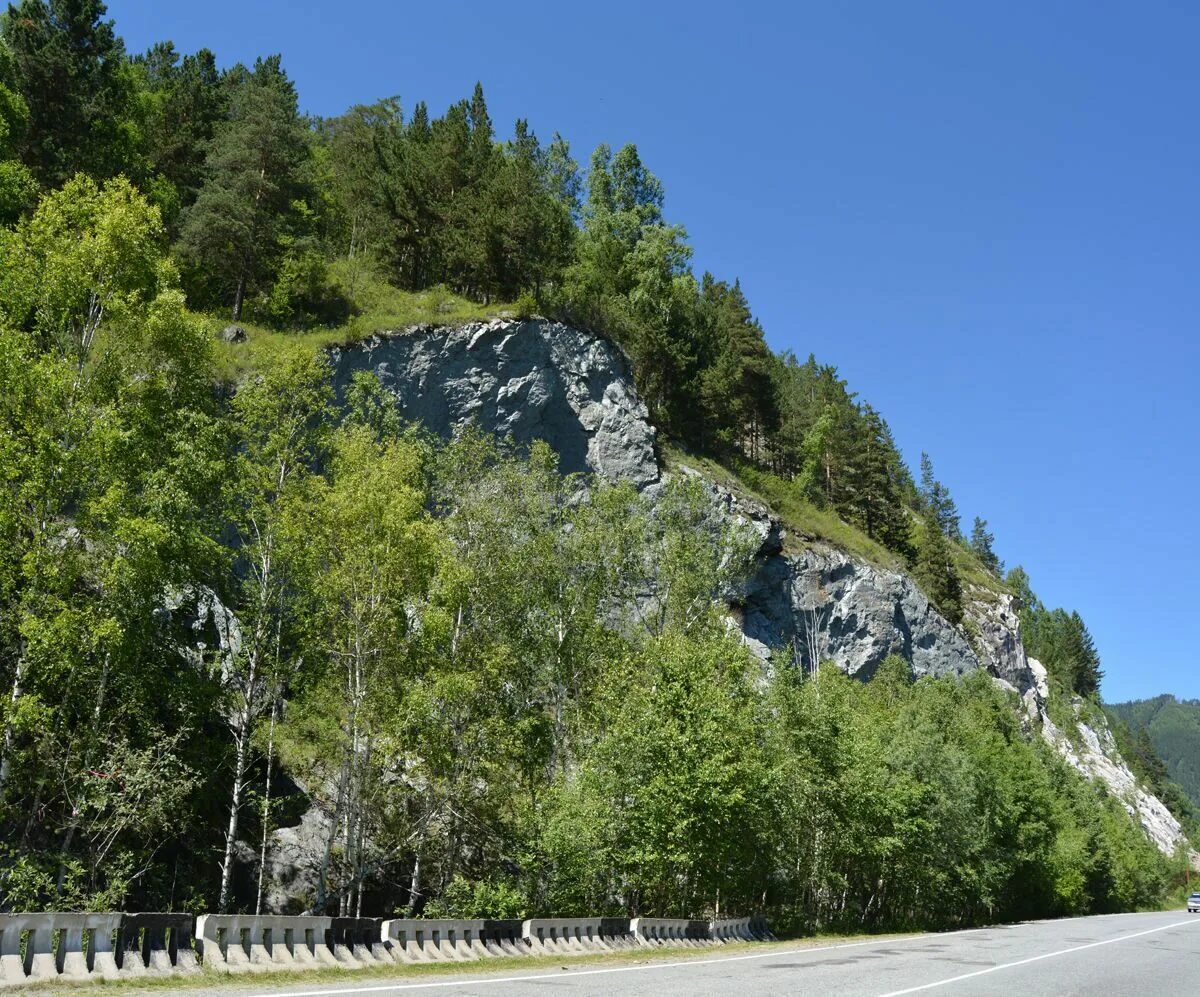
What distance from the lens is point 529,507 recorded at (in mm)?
30531

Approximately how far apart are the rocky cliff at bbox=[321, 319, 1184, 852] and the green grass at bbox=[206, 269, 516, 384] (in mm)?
930

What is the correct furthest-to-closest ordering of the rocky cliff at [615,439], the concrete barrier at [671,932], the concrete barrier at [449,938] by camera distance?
the rocky cliff at [615,439] → the concrete barrier at [671,932] → the concrete barrier at [449,938]

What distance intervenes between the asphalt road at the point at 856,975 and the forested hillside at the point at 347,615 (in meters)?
5.15

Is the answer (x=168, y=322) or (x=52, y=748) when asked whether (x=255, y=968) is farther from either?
(x=168, y=322)

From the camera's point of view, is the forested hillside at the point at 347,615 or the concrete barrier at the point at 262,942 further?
the forested hillside at the point at 347,615

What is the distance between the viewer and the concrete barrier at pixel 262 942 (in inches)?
443

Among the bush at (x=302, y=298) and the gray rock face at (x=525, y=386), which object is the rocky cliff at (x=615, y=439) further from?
the bush at (x=302, y=298)

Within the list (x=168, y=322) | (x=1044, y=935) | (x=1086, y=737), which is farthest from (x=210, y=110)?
(x=1086, y=737)

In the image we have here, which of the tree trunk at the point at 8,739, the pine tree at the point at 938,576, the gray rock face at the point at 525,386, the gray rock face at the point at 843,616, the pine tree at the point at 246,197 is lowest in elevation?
the tree trunk at the point at 8,739

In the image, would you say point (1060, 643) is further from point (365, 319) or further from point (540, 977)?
point (540, 977)

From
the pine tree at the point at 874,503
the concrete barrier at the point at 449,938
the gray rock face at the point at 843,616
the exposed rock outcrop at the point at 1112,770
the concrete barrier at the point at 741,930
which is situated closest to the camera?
the concrete barrier at the point at 449,938

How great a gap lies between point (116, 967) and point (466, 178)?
45.5 meters

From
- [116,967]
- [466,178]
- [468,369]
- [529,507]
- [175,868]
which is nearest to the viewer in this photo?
[116,967]

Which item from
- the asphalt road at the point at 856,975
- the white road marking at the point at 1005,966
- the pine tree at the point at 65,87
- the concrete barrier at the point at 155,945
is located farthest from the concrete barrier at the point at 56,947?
the pine tree at the point at 65,87
